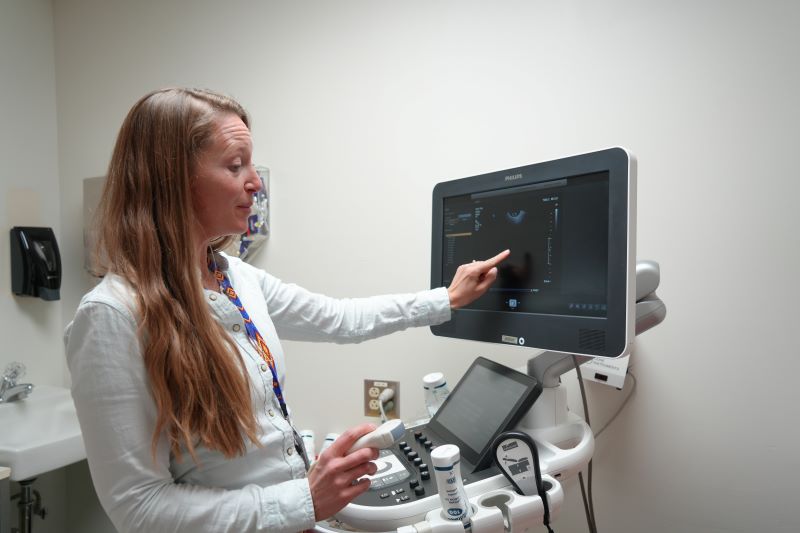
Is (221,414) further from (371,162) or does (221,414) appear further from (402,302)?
(371,162)

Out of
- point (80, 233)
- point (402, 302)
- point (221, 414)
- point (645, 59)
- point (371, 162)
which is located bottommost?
point (221, 414)

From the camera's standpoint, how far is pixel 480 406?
3.43 feet

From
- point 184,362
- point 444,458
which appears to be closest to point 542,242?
point 444,458

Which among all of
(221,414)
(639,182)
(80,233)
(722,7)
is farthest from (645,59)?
(80,233)

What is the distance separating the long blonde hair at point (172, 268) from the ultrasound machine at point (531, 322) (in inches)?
12.4

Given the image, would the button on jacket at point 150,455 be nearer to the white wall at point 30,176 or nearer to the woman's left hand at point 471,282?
the woman's left hand at point 471,282

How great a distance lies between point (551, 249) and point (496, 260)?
121mm

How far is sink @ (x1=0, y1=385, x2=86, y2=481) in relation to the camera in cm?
146

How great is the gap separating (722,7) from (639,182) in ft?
1.42

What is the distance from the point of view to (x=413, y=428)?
3.88 feet

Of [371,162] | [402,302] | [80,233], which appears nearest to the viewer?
[402,302]

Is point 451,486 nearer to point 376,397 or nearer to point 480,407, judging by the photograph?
point 480,407

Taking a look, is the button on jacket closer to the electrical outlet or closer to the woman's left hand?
the woman's left hand

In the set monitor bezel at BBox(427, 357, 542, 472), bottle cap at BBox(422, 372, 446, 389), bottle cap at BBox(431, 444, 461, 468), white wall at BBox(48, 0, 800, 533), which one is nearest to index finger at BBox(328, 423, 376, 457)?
bottle cap at BBox(431, 444, 461, 468)
